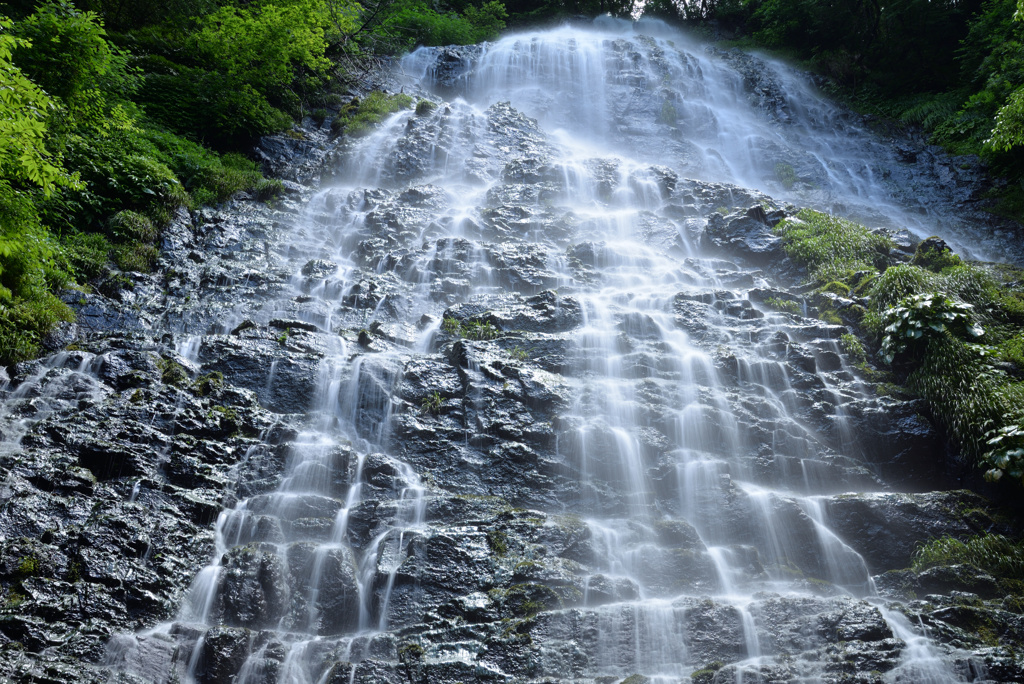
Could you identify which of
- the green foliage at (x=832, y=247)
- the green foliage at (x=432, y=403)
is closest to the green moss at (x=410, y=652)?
the green foliage at (x=432, y=403)

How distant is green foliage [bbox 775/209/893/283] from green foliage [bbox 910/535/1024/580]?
23.1 feet

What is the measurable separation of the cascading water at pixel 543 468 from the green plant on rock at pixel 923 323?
89 cm

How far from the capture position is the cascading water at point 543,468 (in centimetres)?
580

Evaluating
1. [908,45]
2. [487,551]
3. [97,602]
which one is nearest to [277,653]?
[97,602]

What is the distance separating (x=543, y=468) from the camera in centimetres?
839

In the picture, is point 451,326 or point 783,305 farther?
point 783,305

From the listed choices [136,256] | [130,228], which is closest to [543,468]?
[136,256]

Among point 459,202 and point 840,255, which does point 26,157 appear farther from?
point 840,255

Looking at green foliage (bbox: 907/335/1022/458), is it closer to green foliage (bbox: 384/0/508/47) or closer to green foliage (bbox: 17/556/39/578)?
green foliage (bbox: 17/556/39/578)

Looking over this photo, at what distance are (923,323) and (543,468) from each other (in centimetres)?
702

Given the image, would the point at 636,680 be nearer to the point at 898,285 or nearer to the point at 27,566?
the point at 27,566

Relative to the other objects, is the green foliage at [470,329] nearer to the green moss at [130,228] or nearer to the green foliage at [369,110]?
the green moss at [130,228]

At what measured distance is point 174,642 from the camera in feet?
18.2

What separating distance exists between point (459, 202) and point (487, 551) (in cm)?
1174
